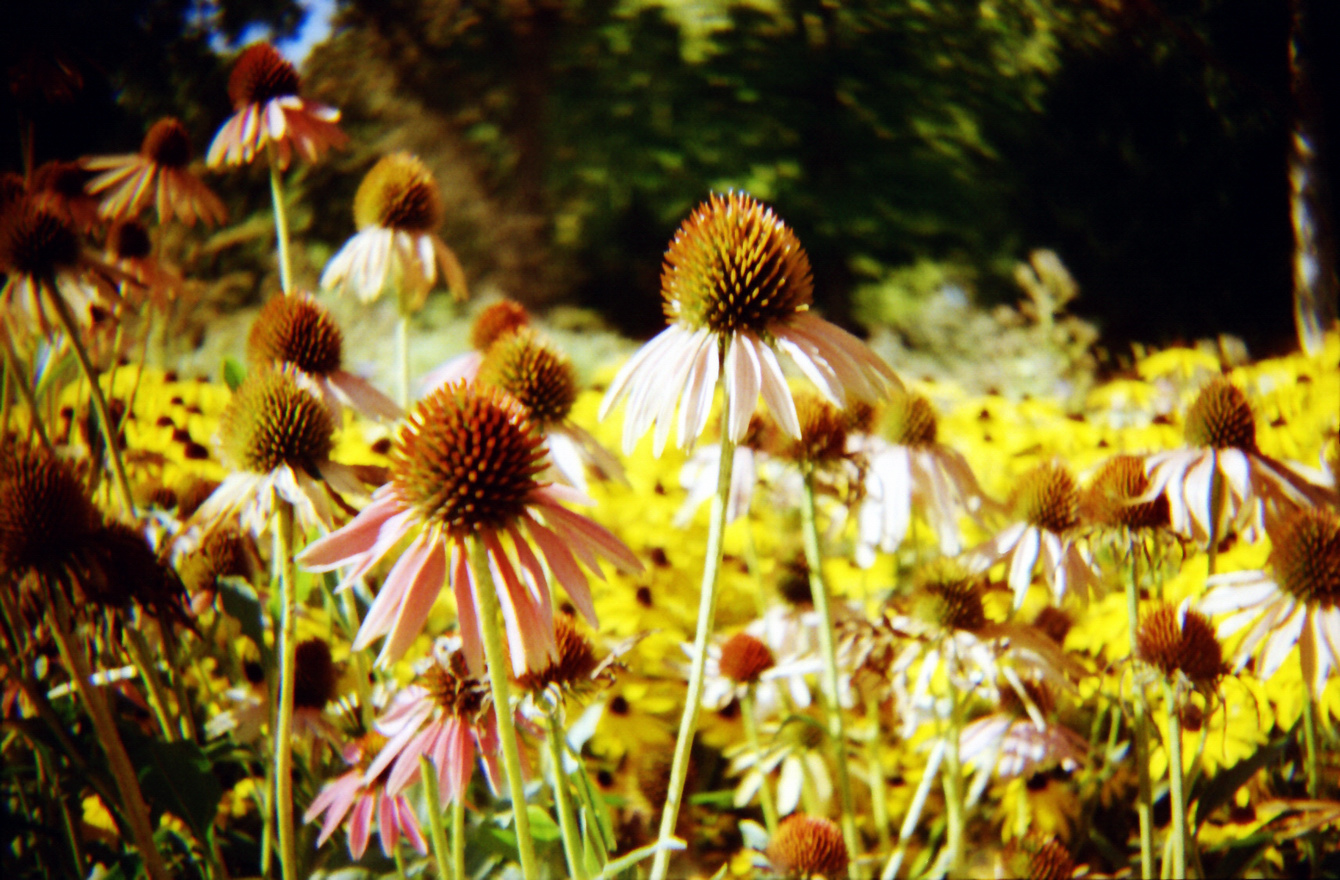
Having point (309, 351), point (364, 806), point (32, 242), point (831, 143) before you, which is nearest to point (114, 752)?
point (364, 806)

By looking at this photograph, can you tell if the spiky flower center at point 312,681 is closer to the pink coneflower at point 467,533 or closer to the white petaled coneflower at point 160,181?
the pink coneflower at point 467,533

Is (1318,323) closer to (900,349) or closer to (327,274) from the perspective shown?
(900,349)

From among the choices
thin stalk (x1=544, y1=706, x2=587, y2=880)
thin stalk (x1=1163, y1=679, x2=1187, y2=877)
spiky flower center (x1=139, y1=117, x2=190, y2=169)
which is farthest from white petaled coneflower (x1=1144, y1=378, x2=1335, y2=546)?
spiky flower center (x1=139, y1=117, x2=190, y2=169)

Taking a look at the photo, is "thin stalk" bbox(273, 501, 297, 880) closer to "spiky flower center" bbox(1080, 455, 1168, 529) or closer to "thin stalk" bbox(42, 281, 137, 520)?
"thin stalk" bbox(42, 281, 137, 520)

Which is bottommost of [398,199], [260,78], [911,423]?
[911,423]

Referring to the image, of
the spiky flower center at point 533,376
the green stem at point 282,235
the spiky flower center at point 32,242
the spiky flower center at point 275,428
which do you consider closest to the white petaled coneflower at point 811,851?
the spiky flower center at point 533,376

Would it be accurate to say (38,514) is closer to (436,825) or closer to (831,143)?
(436,825)
